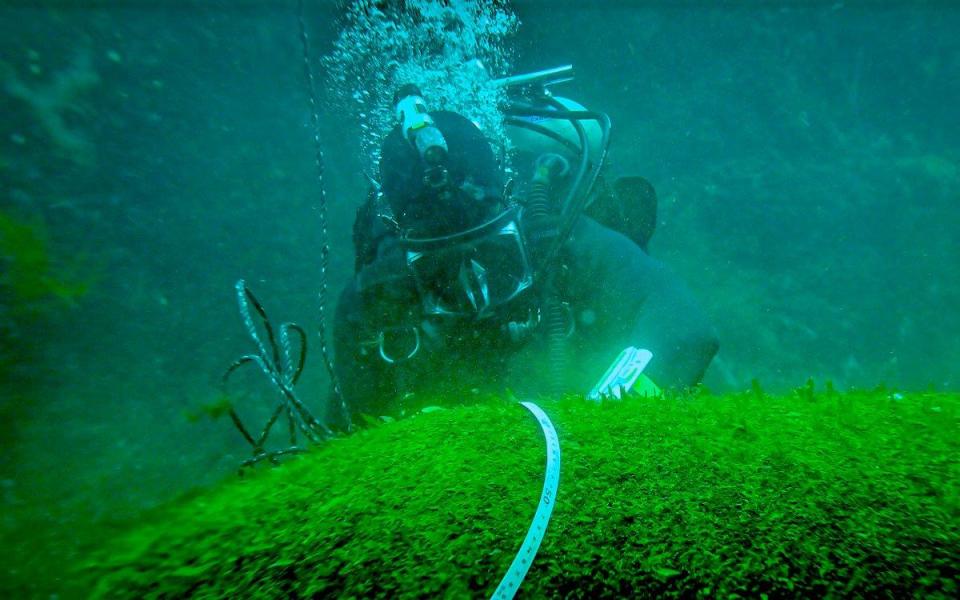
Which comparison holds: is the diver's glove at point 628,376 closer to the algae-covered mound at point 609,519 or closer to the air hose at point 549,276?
the air hose at point 549,276

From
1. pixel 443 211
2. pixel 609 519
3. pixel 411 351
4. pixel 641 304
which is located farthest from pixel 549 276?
pixel 609 519

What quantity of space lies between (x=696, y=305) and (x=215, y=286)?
12649mm

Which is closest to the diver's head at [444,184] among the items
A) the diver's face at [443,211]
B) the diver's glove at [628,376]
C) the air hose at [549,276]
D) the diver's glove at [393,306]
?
the diver's face at [443,211]

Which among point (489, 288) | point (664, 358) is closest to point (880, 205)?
point (664, 358)

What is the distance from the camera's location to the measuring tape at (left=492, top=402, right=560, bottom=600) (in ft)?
1.99

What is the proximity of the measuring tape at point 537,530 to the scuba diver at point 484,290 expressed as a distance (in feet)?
5.33

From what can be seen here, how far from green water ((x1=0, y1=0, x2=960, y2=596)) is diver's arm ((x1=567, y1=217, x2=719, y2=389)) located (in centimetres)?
188

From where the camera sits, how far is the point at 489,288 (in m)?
2.68

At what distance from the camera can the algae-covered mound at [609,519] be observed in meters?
0.60

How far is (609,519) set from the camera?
681 mm

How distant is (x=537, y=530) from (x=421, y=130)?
253cm

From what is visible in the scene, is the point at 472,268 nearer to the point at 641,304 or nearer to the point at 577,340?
the point at 577,340

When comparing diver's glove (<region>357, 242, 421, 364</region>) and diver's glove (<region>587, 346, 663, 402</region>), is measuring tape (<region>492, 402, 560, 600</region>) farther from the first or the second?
diver's glove (<region>357, 242, 421, 364</region>)

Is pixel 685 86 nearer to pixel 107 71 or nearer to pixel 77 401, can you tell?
pixel 77 401
